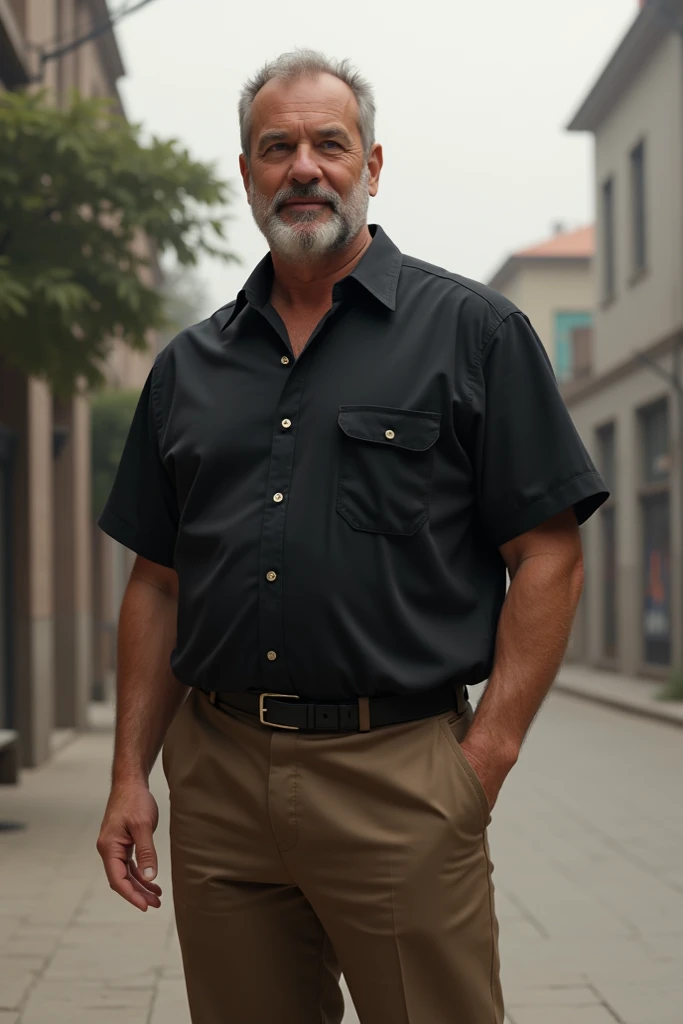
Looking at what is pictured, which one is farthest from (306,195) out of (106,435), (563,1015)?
(106,435)

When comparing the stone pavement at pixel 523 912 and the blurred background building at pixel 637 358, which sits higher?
the blurred background building at pixel 637 358

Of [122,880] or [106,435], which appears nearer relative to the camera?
[122,880]

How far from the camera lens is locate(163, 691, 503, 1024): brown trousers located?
2.47 m

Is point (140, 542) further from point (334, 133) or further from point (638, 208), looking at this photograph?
point (638, 208)

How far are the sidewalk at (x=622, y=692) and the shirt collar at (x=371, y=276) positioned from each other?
14.9m

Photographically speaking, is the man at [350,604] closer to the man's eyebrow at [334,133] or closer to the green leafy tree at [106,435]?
the man's eyebrow at [334,133]

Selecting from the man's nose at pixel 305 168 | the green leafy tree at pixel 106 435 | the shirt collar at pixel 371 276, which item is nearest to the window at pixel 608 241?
Result: the green leafy tree at pixel 106 435

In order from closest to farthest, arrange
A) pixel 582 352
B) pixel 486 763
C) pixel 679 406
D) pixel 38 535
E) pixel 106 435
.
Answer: pixel 486 763 < pixel 38 535 < pixel 106 435 < pixel 679 406 < pixel 582 352

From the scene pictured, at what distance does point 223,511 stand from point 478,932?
2.62 ft

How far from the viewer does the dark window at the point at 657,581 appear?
77.4ft

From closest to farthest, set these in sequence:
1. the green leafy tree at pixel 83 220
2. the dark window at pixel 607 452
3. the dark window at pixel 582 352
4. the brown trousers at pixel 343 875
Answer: the brown trousers at pixel 343 875 → the green leafy tree at pixel 83 220 → the dark window at pixel 607 452 → the dark window at pixel 582 352

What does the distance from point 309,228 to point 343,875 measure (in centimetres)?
108

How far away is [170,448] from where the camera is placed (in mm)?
2771

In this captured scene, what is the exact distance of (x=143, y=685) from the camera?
2879 millimetres
